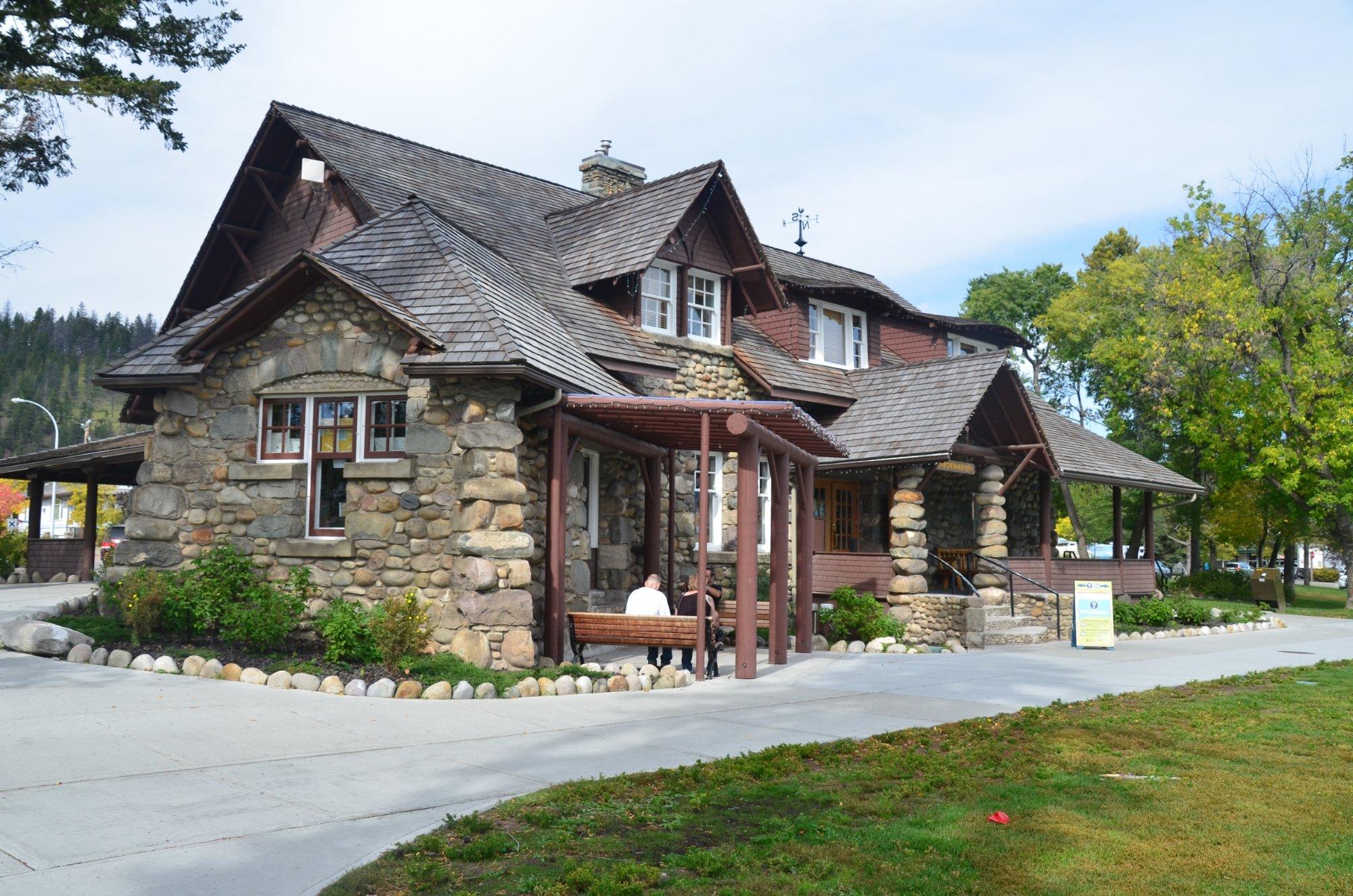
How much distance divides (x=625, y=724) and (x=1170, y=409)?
96.9ft

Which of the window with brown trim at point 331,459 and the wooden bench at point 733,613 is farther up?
the window with brown trim at point 331,459

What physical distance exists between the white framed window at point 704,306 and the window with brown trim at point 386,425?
24.9ft

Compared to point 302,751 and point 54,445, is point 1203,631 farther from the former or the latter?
point 54,445

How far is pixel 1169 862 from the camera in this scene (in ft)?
17.4

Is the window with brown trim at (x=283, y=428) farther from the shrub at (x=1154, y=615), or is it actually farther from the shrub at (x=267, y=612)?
the shrub at (x=1154, y=615)

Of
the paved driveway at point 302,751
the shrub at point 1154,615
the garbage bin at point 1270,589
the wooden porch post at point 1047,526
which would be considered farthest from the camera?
the garbage bin at point 1270,589

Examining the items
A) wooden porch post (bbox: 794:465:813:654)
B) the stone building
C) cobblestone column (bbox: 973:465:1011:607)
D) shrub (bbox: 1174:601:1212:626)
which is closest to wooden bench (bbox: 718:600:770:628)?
wooden porch post (bbox: 794:465:813:654)

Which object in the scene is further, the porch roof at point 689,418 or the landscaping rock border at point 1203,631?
the landscaping rock border at point 1203,631

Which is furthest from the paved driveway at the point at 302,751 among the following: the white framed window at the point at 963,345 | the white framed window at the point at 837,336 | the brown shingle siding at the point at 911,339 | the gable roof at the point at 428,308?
the white framed window at the point at 963,345

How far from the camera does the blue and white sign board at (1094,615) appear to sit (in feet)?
60.1

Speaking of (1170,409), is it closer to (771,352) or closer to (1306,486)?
(1306,486)

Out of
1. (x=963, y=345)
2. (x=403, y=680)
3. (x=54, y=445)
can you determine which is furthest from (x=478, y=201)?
(x=54, y=445)

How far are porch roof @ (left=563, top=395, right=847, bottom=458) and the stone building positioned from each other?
0.33 m

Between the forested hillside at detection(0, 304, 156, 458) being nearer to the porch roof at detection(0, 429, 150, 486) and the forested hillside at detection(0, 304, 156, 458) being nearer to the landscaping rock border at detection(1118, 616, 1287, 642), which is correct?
the porch roof at detection(0, 429, 150, 486)
